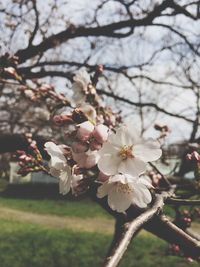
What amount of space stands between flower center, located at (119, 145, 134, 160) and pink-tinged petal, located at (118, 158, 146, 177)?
0.01 meters

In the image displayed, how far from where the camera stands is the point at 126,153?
1234mm

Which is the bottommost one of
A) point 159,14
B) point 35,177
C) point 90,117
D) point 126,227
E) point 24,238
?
point 35,177

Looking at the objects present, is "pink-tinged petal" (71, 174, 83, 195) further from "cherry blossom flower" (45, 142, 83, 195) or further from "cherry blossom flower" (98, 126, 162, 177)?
"cherry blossom flower" (98, 126, 162, 177)

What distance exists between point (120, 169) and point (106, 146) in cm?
7

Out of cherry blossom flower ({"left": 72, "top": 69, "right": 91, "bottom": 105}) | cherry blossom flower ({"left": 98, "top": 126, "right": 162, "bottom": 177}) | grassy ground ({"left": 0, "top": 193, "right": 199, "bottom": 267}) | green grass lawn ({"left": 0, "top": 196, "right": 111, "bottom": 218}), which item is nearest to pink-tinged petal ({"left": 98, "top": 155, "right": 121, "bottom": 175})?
cherry blossom flower ({"left": 98, "top": 126, "right": 162, "bottom": 177})

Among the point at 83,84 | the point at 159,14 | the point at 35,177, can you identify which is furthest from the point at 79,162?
the point at 35,177

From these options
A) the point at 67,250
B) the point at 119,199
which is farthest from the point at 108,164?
the point at 67,250

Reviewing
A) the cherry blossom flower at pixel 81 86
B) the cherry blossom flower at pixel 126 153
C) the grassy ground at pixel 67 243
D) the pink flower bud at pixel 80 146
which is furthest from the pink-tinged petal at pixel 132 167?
the grassy ground at pixel 67 243

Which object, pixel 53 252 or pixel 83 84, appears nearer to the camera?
pixel 83 84

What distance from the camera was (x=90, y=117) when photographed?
132 cm

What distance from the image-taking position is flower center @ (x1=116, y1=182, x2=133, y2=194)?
3.94 ft

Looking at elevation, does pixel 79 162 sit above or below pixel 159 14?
below

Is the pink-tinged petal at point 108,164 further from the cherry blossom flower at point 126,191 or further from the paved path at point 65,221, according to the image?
the paved path at point 65,221

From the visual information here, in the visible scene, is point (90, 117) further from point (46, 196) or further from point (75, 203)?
point (46, 196)
